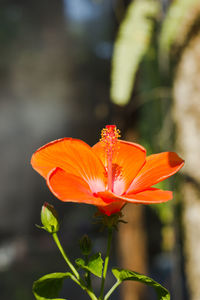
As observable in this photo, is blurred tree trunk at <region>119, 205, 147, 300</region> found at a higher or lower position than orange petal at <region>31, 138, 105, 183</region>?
lower

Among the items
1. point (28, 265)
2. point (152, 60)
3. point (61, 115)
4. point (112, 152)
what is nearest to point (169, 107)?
point (152, 60)

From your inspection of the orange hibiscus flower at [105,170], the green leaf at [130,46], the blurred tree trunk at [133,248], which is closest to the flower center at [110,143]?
the orange hibiscus flower at [105,170]

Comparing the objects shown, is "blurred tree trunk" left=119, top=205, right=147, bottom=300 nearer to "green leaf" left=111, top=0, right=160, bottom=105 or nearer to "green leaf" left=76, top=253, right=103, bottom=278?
"green leaf" left=111, top=0, right=160, bottom=105

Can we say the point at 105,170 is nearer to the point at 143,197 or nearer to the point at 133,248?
the point at 143,197

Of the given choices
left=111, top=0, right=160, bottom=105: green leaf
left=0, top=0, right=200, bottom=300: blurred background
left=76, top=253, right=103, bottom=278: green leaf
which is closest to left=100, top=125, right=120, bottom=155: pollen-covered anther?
left=76, top=253, right=103, bottom=278: green leaf

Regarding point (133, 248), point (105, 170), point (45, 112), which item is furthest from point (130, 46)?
point (45, 112)

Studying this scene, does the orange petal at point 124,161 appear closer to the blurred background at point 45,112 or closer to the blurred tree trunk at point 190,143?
the blurred tree trunk at point 190,143
